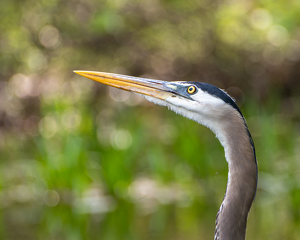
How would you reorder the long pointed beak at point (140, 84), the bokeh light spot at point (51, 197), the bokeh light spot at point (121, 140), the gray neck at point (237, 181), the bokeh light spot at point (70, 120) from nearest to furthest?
the gray neck at point (237, 181)
the long pointed beak at point (140, 84)
the bokeh light spot at point (51, 197)
the bokeh light spot at point (121, 140)
the bokeh light spot at point (70, 120)

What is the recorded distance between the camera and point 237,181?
8.23 feet

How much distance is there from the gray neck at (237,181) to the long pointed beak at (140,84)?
0.47m

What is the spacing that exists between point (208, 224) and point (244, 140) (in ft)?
8.20

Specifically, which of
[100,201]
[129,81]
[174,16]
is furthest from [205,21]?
[129,81]

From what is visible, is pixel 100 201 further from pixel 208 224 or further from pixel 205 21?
pixel 205 21

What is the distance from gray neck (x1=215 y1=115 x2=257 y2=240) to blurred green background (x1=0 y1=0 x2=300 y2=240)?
204 cm

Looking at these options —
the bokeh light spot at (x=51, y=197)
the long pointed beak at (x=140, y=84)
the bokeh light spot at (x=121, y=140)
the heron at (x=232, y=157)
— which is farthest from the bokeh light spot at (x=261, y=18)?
the heron at (x=232, y=157)

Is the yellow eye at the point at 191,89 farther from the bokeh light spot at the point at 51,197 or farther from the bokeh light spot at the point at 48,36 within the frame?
the bokeh light spot at the point at 48,36

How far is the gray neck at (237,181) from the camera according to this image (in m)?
2.49

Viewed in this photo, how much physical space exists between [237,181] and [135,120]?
3.61m

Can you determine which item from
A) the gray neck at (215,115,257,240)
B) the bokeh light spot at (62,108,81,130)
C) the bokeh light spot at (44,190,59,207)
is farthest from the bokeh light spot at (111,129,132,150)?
the gray neck at (215,115,257,240)

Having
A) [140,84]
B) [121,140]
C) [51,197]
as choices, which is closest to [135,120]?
[121,140]

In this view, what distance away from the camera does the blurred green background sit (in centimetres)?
508

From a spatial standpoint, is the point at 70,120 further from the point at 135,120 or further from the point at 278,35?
the point at 278,35
